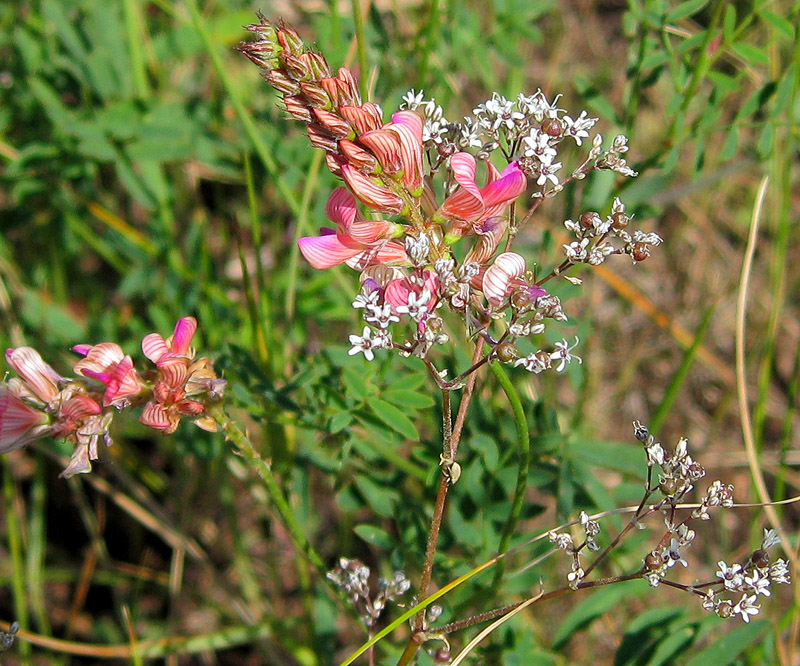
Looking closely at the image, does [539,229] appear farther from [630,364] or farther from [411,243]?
[411,243]

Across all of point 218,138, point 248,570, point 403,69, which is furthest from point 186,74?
point 248,570

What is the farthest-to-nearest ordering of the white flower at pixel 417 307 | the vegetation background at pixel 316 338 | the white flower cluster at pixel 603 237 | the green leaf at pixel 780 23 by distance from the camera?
1. the green leaf at pixel 780 23
2. the vegetation background at pixel 316 338
3. the white flower cluster at pixel 603 237
4. the white flower at pixel 417 307

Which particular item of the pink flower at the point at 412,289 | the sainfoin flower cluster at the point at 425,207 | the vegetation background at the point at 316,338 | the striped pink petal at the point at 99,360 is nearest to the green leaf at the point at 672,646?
the vegetation background at the point at 316,338

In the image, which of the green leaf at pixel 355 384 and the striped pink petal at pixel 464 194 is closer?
the striped pink petal at pixel 464 194

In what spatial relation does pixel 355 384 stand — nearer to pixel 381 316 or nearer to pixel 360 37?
pixel 381 316

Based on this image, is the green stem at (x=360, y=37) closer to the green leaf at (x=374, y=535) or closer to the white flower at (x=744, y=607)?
the green leaf at (x=374, y=535)

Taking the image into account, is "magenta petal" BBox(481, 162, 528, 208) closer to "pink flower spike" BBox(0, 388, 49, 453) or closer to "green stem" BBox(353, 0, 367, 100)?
"green stem" BBox(353, 0, 367, 100)

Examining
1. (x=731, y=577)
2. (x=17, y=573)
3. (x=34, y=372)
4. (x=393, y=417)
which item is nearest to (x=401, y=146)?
(x=393, y=417)
